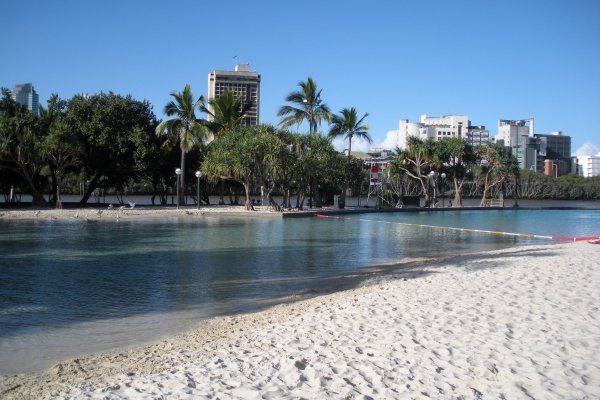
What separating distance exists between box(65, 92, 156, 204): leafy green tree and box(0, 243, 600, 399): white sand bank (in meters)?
33.9

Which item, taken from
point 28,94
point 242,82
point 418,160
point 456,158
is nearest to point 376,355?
point 418,160

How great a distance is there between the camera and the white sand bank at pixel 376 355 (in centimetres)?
527

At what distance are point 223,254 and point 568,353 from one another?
12.1 m

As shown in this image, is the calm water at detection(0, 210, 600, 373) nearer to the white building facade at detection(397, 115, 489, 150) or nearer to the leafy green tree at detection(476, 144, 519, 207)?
the leafy green tree at detection(476, 144, 519, 207)

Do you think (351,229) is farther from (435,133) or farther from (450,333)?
(435,133)

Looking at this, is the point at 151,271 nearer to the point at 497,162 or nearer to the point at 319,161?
the point at 319,161

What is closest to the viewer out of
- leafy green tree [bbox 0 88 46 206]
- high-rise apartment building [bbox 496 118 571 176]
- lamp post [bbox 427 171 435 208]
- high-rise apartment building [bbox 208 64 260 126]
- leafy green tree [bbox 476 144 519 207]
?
leafy green tree [bbox 0 88 46 206]

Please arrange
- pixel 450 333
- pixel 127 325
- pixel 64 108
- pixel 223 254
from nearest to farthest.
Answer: pixel 450 333 → pixel 127 325 → pixel 223 254 → pixel 64 108

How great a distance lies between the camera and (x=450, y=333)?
23.5ft

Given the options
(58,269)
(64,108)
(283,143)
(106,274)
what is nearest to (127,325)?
(106,274)

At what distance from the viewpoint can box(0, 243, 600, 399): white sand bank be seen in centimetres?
527

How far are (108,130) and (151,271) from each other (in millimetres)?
28849

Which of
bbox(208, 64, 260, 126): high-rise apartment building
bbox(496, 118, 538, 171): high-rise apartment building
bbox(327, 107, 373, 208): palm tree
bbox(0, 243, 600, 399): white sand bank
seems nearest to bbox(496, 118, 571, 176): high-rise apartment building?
bbox(496, 118, 538, 171): high-rise apartment building

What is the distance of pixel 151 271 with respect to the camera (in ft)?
45.4
